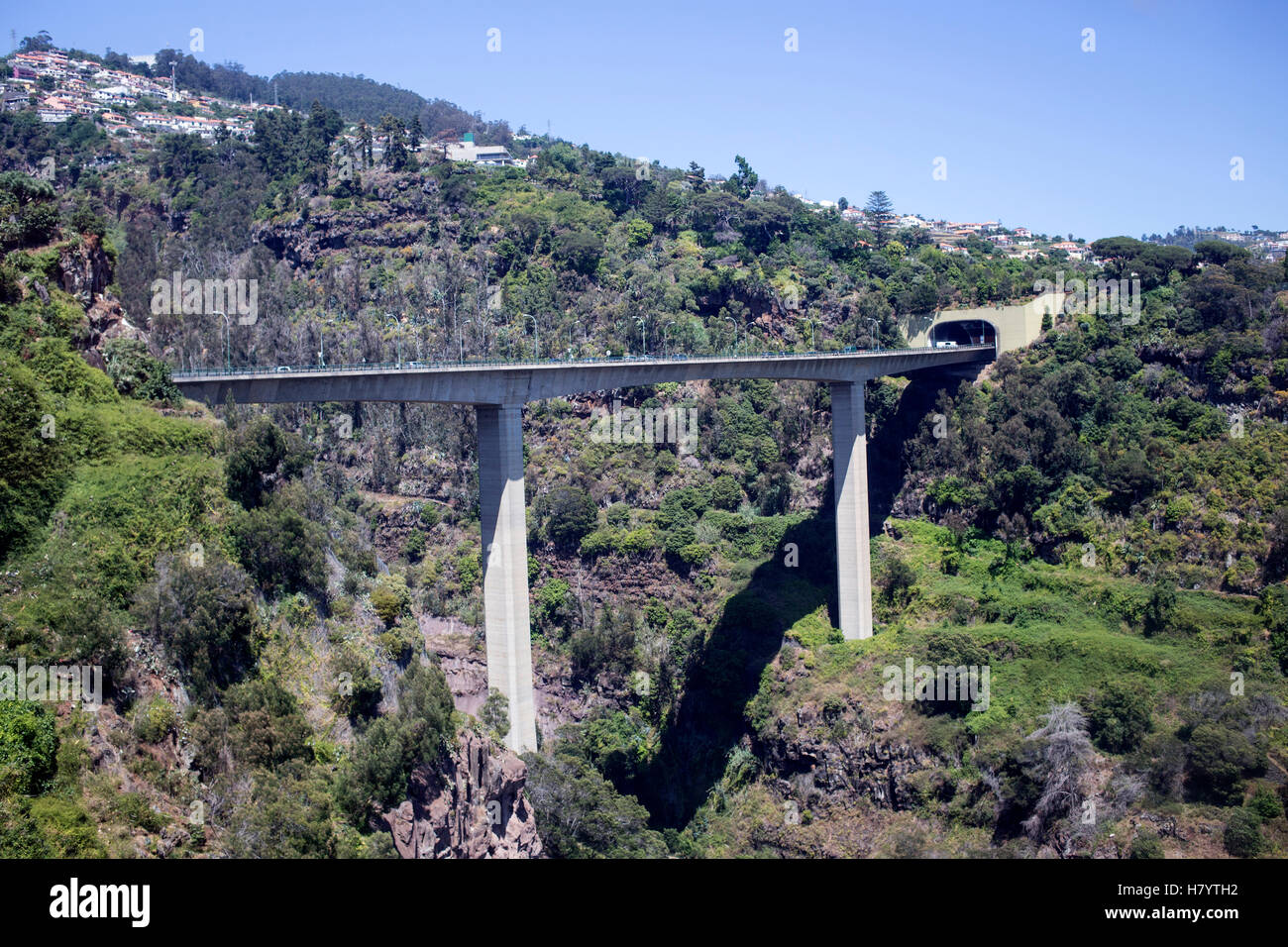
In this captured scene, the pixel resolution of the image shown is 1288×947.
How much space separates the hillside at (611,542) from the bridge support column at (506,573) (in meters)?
1.39

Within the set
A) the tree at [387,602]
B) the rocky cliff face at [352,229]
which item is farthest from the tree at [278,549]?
the rocky cliff face at [352,229]

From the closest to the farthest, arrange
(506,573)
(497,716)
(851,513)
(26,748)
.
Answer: (26,748) < (497,716) < (506,573) < (851,513)

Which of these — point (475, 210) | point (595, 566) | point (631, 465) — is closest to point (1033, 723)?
point (595, 566)

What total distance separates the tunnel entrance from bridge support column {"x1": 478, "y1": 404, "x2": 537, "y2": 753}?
39647 mm

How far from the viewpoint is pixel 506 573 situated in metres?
39.0

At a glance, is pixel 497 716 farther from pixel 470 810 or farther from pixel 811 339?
pixel 811 339

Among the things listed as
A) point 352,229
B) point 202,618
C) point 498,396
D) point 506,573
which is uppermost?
point 352,229

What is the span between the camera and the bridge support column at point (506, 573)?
3918cm

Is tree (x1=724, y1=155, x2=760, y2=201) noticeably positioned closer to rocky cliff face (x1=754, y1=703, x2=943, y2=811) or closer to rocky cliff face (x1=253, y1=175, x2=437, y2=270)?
rocky cliff face (x1=253, y1=175, x2=437, y2=270)

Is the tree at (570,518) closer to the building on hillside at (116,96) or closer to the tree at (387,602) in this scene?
the tree at (387,602)

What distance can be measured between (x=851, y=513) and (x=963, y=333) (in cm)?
2540

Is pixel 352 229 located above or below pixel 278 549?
above

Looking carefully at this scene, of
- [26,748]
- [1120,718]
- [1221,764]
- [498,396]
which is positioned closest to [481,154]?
[498,396]
